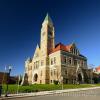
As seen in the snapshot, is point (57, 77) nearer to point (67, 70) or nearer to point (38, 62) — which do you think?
point (67, 70)

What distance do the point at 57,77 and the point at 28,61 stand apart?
29.5 m

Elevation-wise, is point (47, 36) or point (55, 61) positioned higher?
point (47, 36)

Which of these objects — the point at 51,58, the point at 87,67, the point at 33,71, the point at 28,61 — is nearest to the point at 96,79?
the point at 87,67

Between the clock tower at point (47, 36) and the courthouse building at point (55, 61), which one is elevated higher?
the clock tower at point (47, 36)

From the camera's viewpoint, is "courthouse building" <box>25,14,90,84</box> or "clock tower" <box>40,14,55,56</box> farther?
"clock tower" <box>40,14,55,56</box>

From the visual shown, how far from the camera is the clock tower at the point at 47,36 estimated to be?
215 ft

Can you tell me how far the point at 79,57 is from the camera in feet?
216

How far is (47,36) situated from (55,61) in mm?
11223

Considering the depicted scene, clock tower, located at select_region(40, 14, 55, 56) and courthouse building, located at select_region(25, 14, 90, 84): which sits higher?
clock tower, located at select_region(40, 14, 55, 56)

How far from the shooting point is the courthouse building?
5912 centimetres

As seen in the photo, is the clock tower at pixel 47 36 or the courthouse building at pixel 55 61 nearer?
the courthouse building at pixel 55 61

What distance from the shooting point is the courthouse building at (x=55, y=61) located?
5912 centimetres

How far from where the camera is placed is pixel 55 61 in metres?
61.1

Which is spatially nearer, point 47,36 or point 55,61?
point 55,61
